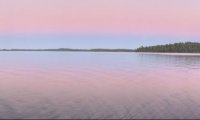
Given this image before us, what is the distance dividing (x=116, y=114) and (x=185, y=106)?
239 inches

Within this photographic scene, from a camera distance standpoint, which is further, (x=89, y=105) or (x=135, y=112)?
(x=89, y=105)

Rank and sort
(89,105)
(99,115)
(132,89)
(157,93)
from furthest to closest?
(132,89), (157,93), (89,105), (99,115)

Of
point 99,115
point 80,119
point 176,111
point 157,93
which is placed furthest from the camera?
point 157,93

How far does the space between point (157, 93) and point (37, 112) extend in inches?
548

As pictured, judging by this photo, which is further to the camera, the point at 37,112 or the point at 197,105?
the point at 197,105

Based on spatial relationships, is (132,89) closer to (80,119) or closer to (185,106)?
(185,106)

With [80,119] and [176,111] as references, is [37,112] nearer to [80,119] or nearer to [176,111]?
[80,119]

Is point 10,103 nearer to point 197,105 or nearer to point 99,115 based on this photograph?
point 99,115

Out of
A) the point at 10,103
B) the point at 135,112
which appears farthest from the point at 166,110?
the point at 10,103

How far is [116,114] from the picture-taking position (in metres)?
22.3

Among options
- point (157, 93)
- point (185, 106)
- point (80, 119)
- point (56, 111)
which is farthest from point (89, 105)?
point (157, 93)

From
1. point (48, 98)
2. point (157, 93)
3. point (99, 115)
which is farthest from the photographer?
point (157, 93)

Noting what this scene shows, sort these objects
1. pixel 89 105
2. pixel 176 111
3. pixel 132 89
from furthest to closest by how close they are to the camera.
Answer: pixel 132 89 → pixel 89 105 → pixel 176 111

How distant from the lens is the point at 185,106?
25812 mm
